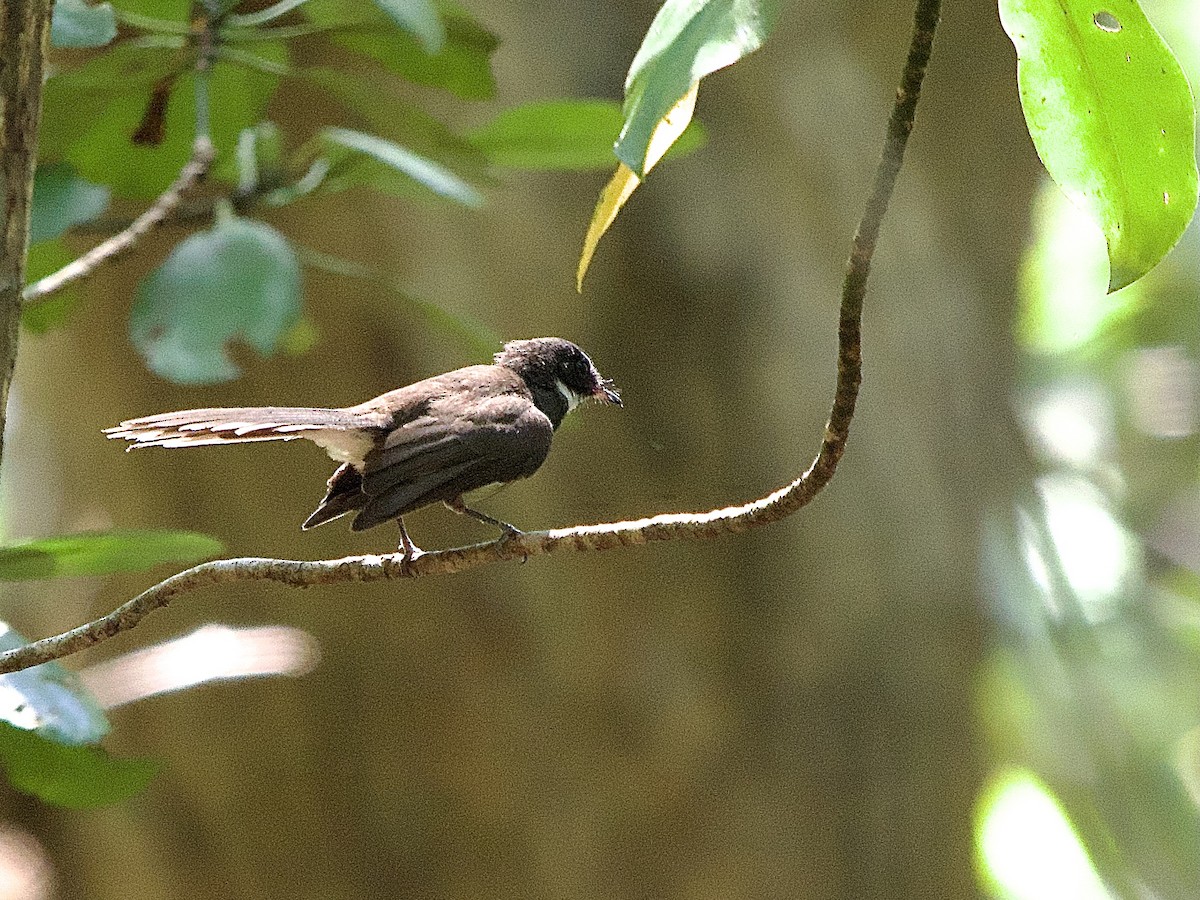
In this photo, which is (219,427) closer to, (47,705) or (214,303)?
(47,705)

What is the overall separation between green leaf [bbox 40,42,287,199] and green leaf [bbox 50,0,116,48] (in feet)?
0.45

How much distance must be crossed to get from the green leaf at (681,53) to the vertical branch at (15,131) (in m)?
0.69

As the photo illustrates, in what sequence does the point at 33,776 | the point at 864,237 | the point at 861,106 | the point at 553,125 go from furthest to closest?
the point at 861,106
the point at 553,125
the point at 33,776
the point at 864,237

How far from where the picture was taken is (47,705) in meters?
1.43

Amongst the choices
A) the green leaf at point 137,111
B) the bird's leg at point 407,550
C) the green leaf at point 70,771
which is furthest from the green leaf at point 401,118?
the green leaf at point 70,771

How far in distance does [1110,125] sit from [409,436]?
1004 millimetres

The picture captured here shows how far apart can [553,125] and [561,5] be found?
6.26 feet

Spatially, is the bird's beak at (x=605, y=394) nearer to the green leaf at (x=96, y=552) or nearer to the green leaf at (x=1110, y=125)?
the green leaf at (x=96, y=552)

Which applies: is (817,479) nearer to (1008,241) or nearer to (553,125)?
(553,125)

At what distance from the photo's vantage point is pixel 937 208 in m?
4.24

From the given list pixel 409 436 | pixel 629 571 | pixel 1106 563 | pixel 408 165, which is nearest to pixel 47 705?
pixel 409 436

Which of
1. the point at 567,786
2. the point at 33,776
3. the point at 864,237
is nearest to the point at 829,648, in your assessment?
the point at 567,786

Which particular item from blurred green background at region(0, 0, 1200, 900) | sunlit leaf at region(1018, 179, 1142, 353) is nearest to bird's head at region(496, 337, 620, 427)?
blurred green background at region(0, 0, 1200, 900)

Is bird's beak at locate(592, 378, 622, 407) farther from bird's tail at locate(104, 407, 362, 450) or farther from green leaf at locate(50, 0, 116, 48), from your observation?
green leaf at locate(50, 0, 116, 48)
